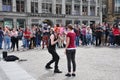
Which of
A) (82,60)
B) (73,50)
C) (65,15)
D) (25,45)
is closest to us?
(73,50)

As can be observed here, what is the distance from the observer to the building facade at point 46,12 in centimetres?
5978

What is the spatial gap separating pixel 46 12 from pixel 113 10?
21.0m

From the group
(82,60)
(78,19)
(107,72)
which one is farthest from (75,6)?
(107,72)

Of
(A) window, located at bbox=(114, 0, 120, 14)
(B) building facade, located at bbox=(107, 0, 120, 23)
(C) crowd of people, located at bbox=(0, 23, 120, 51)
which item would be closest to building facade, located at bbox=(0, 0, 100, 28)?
(B) building facade, located at bbox=(107, 0, 120, 23)

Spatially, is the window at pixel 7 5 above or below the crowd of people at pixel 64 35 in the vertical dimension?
above

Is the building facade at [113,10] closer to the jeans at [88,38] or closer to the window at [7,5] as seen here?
the window at [7,5]

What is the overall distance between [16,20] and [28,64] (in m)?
45.0

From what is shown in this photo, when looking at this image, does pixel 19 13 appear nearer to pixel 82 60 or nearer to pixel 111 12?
pixel 111 12

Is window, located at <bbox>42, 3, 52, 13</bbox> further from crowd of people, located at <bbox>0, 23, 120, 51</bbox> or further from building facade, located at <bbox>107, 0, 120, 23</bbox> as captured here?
crowd of people, located at <bbox>0, 23, 120, 51</bbox>

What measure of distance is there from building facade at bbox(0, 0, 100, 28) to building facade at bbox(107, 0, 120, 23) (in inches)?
203

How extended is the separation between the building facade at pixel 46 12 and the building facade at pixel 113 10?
515cm

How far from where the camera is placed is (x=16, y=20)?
61.1m

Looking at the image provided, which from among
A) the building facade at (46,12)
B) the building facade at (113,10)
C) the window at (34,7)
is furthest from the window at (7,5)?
the building facade at (113,10)

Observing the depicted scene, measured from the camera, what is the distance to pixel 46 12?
65562 mm
